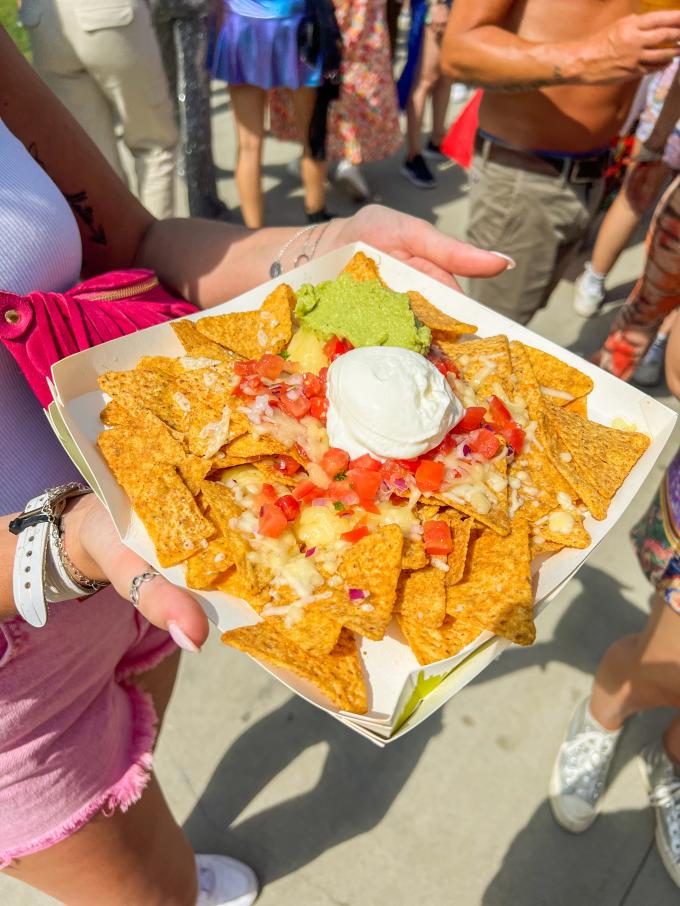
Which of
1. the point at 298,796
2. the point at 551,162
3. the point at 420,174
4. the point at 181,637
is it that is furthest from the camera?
the point at 420,174

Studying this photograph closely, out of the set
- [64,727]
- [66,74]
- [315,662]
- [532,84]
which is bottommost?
[64,727]

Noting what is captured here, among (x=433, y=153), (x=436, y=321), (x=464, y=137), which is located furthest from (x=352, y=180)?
(x=436, y=321)

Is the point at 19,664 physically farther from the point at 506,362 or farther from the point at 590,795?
the point at 590,795

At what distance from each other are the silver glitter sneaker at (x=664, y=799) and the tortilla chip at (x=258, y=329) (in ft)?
7.03

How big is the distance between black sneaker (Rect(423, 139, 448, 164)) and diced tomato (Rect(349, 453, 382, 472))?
6.18 m

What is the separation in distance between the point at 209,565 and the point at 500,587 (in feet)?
2.09

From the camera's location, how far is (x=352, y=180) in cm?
609

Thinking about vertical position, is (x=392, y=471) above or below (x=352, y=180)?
above

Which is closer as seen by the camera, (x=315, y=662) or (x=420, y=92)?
(x=315, y=662)

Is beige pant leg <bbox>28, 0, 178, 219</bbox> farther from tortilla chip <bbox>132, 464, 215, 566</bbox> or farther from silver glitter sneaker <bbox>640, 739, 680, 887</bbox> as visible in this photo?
silver glitter sneaker <bbox>640, 739, 680, 887</bbox>

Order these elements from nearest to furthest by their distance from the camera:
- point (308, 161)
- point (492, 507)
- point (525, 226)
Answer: point (492, 507) < point (525, 226) < point (308, 161)

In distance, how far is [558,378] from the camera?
1.92m

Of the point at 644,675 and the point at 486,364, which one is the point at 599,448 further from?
the point at 644,675

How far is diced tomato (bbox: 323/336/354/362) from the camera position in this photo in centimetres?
179
